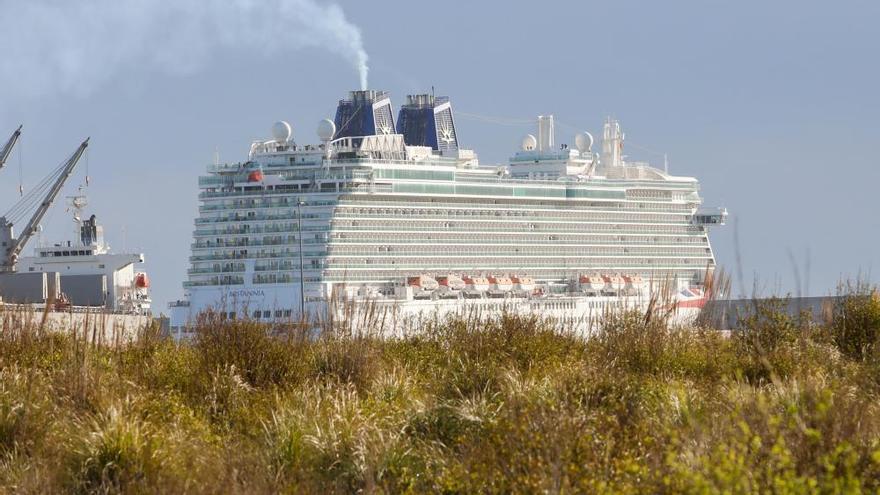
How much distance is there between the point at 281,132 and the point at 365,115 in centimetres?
1175

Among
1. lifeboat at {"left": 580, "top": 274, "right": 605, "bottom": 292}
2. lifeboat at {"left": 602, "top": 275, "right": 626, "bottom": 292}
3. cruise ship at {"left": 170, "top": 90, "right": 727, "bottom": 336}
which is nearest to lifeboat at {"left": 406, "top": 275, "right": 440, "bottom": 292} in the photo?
cruise ship at {"left": 170, "top": 90, "right": 727, "bottom": 336}

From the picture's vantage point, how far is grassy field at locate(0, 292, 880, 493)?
18953mm

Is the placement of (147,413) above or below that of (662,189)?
below

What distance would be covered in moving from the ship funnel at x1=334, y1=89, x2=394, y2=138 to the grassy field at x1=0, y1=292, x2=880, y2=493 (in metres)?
55.4

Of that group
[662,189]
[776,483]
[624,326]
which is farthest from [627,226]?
[776,483]

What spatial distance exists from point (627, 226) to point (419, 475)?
75582 millimetres

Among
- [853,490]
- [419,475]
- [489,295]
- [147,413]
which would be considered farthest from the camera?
[489,295]

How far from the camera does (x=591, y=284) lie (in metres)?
89.2

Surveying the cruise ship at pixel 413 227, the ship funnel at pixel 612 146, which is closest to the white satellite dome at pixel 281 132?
the cruise ship at pixel 413 227

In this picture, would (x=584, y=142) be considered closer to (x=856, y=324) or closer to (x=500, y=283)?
(x=500, y=283)

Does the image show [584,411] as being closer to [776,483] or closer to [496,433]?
[496,433]

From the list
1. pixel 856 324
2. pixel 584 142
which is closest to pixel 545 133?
pixel 584 142

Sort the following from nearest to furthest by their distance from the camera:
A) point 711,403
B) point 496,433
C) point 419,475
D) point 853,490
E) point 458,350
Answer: point 853,490
point 496,433
point 419,475
point 711,403
point 458,350

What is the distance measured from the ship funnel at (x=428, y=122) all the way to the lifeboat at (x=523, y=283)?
12.2 meters
